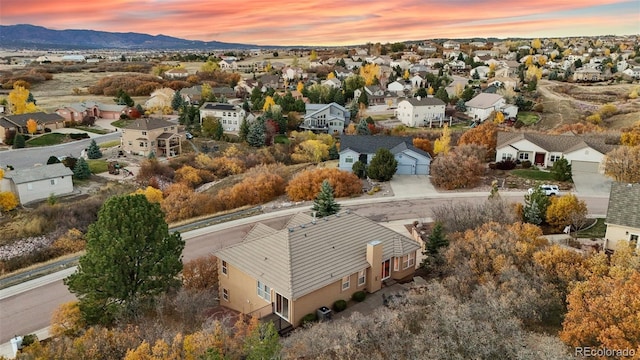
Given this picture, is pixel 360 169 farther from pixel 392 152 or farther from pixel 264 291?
pixel 264 291

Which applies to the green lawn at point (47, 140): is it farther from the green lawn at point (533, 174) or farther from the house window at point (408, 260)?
the green lawn at point (533, 174)

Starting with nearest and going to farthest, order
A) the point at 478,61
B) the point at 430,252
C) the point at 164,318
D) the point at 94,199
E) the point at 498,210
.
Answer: the point at 164,318 → the point at 430,252 → the point at 498,210 → the point at 94,199 → the point at 478,61

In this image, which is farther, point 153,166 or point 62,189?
point 153,166

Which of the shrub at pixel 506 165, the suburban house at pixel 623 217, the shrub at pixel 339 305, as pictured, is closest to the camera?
the shrub at pixel 339 305

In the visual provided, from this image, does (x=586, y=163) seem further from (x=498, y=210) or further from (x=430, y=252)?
(x=430, y=252)

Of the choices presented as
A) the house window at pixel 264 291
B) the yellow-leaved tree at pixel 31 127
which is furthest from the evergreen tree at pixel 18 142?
the house window at pixel 264 291

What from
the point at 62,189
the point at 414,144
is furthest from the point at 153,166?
the point at 414,144

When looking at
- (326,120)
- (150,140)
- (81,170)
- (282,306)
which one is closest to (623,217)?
(282,306)

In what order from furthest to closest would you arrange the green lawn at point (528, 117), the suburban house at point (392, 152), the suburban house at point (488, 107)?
the suburban house at point (488, 107), the green lawn at point (528, 117), the suburban house at point (392, 152)
